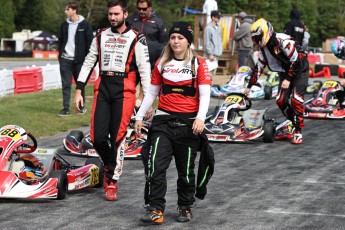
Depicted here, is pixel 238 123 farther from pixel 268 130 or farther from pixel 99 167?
pixel 99 167

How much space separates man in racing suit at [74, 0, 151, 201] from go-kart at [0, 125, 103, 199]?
32cm

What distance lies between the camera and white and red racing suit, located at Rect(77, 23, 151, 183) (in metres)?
8.13

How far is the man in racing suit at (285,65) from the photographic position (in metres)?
11.8

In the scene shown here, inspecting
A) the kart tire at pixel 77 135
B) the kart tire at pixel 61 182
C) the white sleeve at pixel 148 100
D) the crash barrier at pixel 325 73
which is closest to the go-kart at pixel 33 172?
the kart tire at pixel 61 182

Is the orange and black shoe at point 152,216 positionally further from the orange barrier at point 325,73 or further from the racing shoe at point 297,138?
the orange barrier at point 325,73

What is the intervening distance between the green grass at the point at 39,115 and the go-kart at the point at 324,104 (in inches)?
160

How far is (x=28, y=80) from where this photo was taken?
21312 mm

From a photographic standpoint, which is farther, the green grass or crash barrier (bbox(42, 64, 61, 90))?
crash barrier (bbox(42, 64, 61, 90))

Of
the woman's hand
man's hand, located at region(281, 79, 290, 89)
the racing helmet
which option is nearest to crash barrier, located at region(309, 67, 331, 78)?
man's hand, located at region(281, 79, 290, 89)

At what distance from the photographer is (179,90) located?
7.12 meters

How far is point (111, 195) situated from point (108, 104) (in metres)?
0.87

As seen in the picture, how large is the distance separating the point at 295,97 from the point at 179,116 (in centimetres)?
565

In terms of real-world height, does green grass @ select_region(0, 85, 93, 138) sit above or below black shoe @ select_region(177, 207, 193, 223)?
below

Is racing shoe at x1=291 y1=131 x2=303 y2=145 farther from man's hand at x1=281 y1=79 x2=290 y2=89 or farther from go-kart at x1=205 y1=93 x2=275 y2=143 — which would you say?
man's hand at x1=281 y1=79 x2=290 y2=89
